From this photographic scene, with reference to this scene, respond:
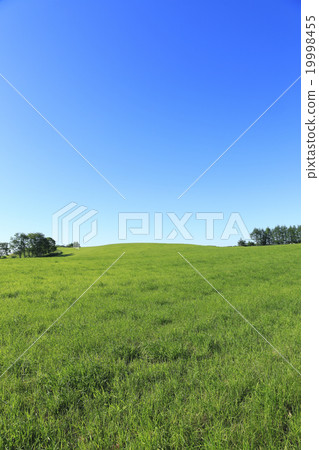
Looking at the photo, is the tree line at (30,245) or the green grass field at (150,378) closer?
the green grass field at (150,378)

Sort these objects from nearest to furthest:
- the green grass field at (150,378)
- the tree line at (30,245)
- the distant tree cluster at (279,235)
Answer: the green grass field at (150,378) → the tree line at (30,245) → the distant tree cluster at (279,235)

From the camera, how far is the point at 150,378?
10.1 feet

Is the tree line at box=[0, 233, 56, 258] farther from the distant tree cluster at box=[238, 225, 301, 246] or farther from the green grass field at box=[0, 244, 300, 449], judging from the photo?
the distant tree cluster at box=[238, 225, 301, 246]

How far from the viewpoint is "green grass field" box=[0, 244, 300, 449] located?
2.21m

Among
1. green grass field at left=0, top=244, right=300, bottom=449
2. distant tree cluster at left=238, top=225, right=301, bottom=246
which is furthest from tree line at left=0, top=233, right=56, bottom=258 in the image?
distant tree cluster at left=238, top=225, right=301, bottom=246

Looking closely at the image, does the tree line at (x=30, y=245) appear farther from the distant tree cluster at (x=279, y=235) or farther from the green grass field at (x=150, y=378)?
the distant tree cluster at (x=279, y=235)

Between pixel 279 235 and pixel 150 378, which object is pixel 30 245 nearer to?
pixel 150 378

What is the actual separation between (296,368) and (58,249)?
2637cm

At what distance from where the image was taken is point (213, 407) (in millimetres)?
2502

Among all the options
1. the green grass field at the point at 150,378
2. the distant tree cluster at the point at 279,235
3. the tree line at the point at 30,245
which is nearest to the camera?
the green grass field at the point at 150,378

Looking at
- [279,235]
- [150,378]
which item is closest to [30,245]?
[150,378]

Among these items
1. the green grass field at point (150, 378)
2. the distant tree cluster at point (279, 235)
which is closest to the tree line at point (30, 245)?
the green grass field at point (150, 378)

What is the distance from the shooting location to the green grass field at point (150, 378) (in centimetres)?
221

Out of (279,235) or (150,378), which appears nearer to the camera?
(150,378)
